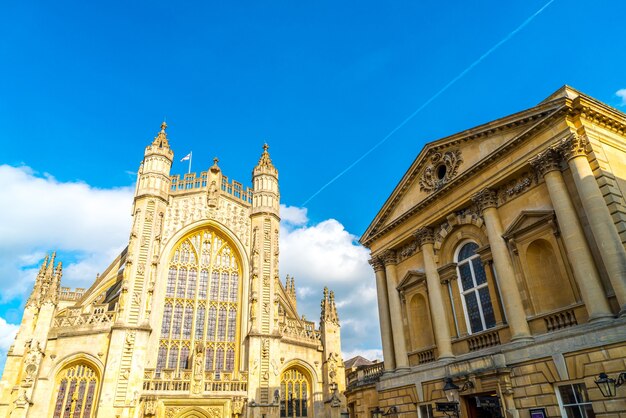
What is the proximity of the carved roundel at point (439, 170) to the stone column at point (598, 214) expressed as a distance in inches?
202

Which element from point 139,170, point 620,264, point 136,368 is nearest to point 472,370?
point 620,264

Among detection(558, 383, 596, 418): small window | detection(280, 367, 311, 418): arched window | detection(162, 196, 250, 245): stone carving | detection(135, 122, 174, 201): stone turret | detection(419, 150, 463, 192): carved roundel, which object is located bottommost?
detection(558, 383, 596, 418): small window

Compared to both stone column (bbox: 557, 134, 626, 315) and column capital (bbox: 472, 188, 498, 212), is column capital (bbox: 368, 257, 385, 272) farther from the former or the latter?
stone column (bbox: 557, 134, 626, 315)

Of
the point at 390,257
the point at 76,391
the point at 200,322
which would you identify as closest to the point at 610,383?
the point at 390,257

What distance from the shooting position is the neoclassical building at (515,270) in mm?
12703

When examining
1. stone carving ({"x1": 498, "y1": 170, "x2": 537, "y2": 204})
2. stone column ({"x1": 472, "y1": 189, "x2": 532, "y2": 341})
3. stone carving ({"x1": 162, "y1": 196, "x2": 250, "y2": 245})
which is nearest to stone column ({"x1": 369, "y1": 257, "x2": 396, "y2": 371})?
stone column ({"x1": 472, "y1": 189, "x2": 532, "y2": 341})

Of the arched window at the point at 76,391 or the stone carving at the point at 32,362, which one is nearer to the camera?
the stone carving at the point at 32,362

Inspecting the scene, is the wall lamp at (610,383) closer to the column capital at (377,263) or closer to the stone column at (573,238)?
the stone column at (573,238)

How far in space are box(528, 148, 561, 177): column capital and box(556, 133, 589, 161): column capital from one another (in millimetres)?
393

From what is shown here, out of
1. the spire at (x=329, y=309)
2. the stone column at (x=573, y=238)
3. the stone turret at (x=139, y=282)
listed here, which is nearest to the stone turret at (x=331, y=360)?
the spire at (x=329, y=309)

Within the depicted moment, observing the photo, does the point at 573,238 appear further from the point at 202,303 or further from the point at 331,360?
the point at 202,303

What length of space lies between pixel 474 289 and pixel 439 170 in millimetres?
5885

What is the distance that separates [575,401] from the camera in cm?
1265

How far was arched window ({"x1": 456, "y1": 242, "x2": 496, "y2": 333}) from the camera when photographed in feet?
56.0
